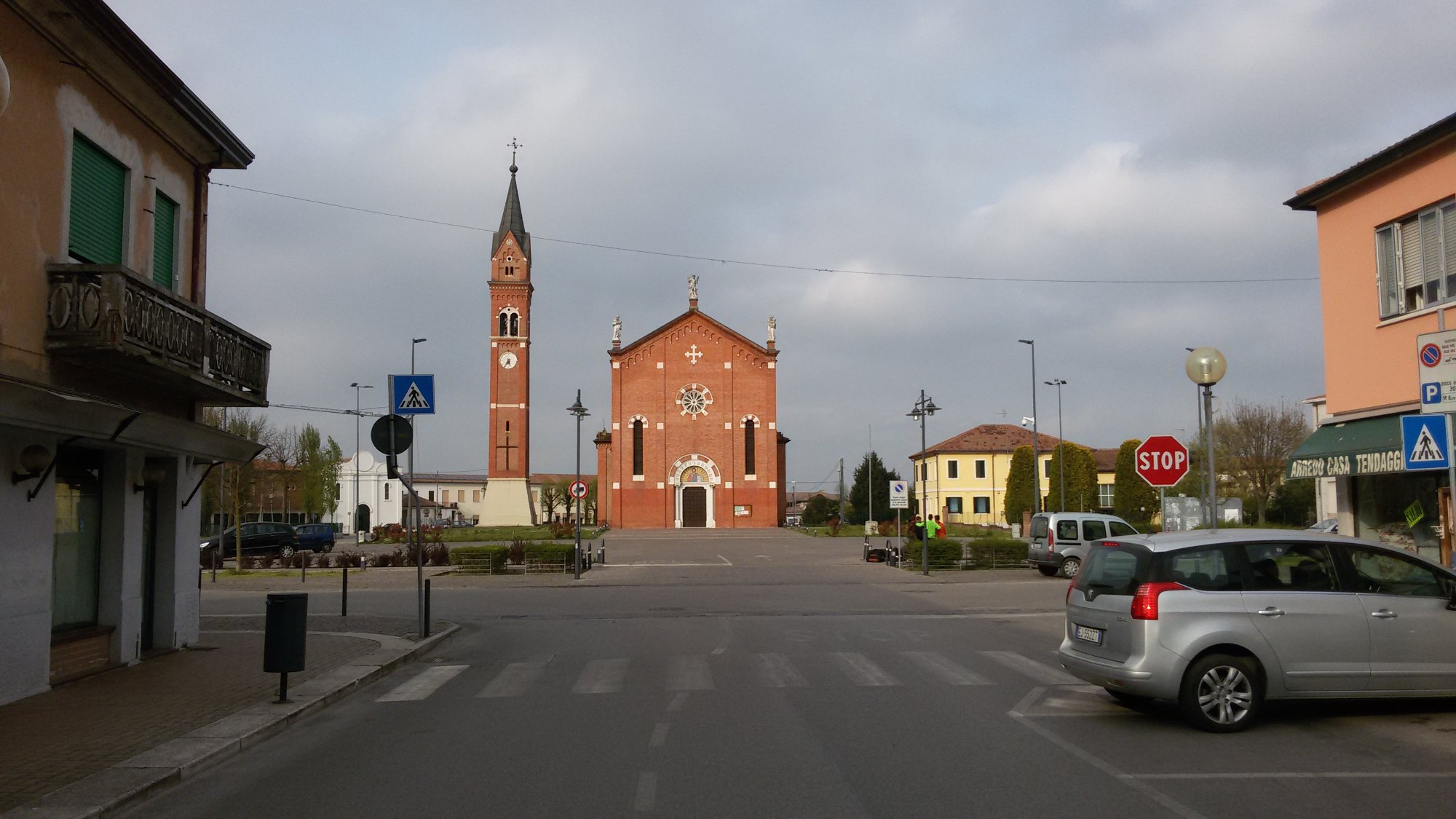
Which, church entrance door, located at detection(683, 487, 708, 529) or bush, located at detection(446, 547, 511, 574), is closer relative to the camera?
bush, located at detection(446, 547, 511, 574)

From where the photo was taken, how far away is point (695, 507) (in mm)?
71438

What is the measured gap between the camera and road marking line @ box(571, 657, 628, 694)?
1072 cm

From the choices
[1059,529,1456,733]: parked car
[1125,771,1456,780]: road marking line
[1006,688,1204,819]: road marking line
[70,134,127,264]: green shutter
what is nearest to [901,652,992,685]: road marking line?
[1006,688,1204,819]: road marking line

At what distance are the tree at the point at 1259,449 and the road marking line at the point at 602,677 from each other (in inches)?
1929

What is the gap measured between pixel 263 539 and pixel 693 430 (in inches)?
1264

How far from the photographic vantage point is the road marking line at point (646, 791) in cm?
622

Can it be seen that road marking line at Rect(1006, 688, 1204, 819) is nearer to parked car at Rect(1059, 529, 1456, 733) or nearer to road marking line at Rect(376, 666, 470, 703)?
parked car at Rect(1059, 529, 1456, 733)

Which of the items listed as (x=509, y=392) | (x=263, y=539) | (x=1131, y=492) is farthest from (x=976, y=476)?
(x=263, y=539)

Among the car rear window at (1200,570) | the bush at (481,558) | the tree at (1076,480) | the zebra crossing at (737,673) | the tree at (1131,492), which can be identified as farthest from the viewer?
the tree at (1076,480)

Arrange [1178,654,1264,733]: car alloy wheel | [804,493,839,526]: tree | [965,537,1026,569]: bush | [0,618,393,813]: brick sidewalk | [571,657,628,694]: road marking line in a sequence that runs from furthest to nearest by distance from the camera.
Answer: [804,493,839,526]: tree, [965,537,1026,569]: bush, [571,657,628,694]: road marking line, [1178,654,1264,733]: car alloy wheel, [0,618,393,813]: brick sidewalk

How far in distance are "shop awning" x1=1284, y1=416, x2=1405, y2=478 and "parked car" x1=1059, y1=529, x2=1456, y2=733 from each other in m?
6.67

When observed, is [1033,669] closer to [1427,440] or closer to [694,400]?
[1427,440]

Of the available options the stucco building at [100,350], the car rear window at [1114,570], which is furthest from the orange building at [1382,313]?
the stucco building at [100,350]

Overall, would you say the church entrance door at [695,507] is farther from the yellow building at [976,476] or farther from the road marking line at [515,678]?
the road marking line at [515,678]
